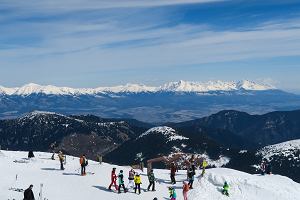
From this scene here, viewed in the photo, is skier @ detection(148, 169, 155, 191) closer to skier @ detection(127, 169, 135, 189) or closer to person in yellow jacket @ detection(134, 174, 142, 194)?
person in yellow jacket @ detection(134, 174, 142, 194)

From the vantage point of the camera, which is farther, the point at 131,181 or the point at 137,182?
the point at 131,181

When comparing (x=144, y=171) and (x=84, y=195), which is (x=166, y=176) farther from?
(x=84, y=195)

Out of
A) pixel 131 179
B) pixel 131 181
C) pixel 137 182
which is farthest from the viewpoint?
pixel 131 181

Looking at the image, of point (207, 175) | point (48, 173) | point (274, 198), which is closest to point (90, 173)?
point (48, 173)

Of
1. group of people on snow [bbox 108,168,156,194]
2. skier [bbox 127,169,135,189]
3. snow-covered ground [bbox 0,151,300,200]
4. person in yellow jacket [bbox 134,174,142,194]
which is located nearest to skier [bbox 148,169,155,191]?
group of people on snow [bbox 108,168,156,194]

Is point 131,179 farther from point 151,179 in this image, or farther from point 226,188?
point 226,188

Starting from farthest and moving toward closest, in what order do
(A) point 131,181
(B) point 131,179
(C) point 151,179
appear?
(A) point 131,181 < (B) point 131,179 < (C) point 151,179

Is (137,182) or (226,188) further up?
(137,182)

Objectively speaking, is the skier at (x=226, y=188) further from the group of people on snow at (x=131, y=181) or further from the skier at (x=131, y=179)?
the skier at (x=131, y=179)

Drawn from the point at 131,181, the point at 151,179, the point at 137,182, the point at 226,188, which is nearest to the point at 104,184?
the point at 131,181

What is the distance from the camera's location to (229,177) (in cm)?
5584

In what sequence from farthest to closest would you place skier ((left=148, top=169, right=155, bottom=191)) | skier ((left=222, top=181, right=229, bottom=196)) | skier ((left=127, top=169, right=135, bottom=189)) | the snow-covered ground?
skier ((left=222, top=181, right=229, bottom=196))
skier ((left=127, top=169, right=135, bottom=189))
skier ((left=148, top=169, right=155, bottom=191))
the snow-covered ground

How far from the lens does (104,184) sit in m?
53.0

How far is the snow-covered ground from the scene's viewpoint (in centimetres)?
4872
